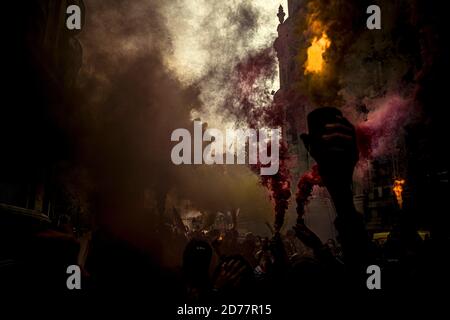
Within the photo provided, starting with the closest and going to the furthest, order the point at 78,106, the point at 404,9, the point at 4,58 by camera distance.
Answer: the point at 4,58
the point at 78,106
the point at 404,9

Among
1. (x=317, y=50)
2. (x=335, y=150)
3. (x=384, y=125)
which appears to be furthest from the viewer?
(x=384, y=125)

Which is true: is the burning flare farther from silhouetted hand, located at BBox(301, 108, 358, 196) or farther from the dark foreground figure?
silhouetted hand, located at BBox(301, 108, 358, 196)

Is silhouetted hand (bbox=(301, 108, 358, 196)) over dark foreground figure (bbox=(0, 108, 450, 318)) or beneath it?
over

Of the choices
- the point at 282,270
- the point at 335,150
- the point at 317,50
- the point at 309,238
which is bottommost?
the point at 282,270

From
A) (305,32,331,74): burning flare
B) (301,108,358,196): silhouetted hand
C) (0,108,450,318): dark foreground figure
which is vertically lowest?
(0,108,450,318): dark foreground figure

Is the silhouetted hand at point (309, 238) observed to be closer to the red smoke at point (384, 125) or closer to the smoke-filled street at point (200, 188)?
the smoke-filled street at point (200, 188)

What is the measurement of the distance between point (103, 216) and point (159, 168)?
290 inches

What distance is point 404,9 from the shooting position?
19484 millimetres

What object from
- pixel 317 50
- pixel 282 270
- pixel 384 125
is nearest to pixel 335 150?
pixel 282 270

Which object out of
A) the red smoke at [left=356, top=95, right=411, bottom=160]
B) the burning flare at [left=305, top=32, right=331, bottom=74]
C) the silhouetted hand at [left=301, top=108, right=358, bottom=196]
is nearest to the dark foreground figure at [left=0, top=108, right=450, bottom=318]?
the silhouetted hand at [left=301, top=108, right=358, bottom=196]

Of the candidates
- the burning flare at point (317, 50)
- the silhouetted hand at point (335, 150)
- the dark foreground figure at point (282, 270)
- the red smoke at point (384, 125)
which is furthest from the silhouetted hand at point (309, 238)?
the red smoke at point (384, 125)

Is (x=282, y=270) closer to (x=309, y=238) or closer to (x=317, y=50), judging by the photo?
(x=309, y=238)
